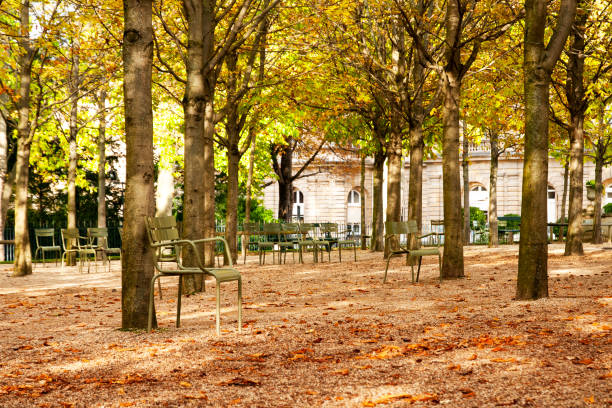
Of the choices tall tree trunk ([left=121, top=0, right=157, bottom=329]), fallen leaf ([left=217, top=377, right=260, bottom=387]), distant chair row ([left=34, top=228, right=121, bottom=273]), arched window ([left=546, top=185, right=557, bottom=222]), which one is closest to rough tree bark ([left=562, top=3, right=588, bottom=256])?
distant chair row ([left=34, top=228, right=121, bottom=273])

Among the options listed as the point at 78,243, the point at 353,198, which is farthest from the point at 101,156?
the point at 353,198

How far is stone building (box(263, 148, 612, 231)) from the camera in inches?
1805

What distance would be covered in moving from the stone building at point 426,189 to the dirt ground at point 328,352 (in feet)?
113

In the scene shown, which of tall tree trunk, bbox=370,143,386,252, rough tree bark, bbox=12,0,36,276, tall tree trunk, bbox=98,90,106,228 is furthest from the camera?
tall tree trunk, bbox=370,143,386,252

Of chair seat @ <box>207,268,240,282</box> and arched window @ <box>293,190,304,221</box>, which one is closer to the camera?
chair seat @ <box>207,268,240,282</box>

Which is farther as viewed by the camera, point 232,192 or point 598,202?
point 598,202

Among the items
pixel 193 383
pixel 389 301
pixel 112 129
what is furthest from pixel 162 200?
pixel 193 383

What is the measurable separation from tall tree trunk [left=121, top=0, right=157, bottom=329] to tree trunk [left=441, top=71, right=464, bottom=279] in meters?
6.21

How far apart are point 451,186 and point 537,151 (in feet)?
11.4

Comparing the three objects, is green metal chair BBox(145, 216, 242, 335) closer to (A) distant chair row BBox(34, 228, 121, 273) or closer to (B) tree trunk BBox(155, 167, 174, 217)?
(A) distant chair row BBox(34, 228, 121, 273)

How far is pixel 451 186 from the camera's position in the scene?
37.2 ft

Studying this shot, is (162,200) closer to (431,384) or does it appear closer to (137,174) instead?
(137,174)

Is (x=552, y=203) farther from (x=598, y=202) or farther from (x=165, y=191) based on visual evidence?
(x=165, y=191)

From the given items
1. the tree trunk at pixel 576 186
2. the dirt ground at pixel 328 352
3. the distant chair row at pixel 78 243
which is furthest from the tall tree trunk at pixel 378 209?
the dirt ground at pixel 328 352
